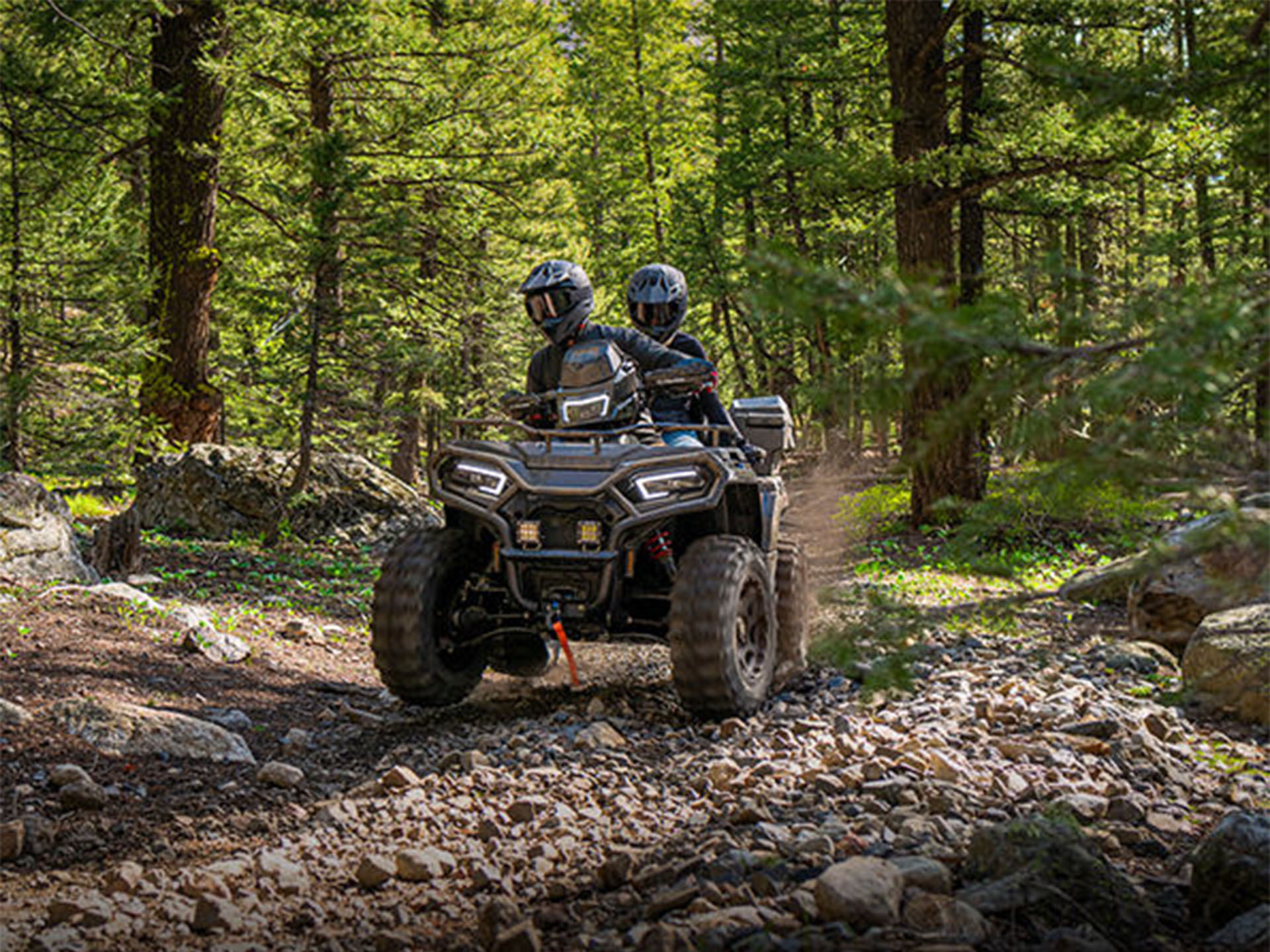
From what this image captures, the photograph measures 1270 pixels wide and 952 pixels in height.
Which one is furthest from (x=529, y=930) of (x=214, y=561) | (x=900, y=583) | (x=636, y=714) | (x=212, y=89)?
(x=212, y=89)

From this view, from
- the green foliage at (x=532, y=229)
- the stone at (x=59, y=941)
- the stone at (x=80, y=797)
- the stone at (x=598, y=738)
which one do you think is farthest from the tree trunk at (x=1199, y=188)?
the stone at (x=80, y=797)

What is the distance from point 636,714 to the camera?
5.93 metres

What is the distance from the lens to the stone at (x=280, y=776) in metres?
4.68

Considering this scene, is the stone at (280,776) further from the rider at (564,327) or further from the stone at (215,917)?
the rider at (564,327)

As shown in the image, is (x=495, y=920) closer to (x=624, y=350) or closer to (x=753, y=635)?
(x=753, y=635)

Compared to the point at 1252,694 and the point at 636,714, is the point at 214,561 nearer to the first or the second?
the point at 636,714

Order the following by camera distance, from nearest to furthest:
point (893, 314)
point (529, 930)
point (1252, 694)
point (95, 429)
Answer: 1. point (893, 314)
2. point (529, 930)
3. point (1252, 694)
4. point (95, 429)

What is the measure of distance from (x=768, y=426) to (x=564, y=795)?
3.85 m

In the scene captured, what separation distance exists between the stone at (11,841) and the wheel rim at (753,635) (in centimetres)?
320

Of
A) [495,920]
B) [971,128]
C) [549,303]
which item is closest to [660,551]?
[549,303]

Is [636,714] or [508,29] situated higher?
[508,29]

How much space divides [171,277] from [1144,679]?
10.8 m

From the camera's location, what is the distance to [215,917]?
3.16 meters

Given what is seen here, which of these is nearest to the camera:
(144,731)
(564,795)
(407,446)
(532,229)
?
(564,795)
